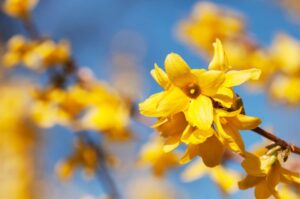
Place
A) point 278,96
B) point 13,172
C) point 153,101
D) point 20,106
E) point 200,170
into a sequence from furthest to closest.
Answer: point 20,106 → point 13,172 → point 278,96 → point 200,170 → point 153,101

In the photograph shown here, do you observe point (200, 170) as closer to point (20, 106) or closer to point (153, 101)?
point (153, 101)

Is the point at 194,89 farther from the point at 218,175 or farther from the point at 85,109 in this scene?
the point at 85,109

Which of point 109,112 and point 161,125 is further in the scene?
point 109,112

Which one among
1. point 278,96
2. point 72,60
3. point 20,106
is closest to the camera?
point 72,60

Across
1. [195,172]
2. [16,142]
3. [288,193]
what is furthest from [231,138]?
[16,142]

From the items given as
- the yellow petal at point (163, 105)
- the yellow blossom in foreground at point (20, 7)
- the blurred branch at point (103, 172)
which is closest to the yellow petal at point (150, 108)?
the yellow petal at point (163, 105)

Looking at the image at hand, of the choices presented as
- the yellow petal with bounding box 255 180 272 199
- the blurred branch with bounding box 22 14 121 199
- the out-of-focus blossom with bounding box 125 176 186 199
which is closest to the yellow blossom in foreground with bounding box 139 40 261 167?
the yellow petal with bounding box 255 180 272 199

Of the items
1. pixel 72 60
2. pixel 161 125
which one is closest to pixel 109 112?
pixel 72 60

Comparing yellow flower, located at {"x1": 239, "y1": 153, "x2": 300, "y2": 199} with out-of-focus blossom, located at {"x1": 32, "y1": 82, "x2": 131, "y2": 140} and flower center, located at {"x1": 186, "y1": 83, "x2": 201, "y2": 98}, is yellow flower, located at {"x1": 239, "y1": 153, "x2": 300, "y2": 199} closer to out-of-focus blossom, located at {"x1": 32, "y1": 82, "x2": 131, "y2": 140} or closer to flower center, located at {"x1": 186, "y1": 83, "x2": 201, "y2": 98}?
flower center, located at {"x1": 186, "y1": 83, "x2": 201, "y2": 98}
